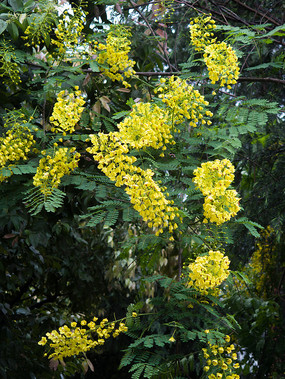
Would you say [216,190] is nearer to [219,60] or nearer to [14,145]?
[219,60]

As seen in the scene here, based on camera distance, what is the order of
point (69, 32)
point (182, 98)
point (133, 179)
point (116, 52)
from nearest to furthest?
point (133, 179) → point (182, 98) → point (116, 52) → point (69, 32)

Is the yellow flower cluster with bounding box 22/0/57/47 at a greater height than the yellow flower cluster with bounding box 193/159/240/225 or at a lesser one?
greater

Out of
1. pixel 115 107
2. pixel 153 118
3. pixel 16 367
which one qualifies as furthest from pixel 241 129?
pixel 16 367

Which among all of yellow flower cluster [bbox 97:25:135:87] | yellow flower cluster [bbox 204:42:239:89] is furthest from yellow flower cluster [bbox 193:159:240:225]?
yellow flower cluster [bbox 97:25:135:87]

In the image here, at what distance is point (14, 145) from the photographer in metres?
2.20

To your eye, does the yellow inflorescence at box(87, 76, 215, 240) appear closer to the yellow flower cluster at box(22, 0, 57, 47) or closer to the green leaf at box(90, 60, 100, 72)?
the green leaf at box(90, 60, 100, 72)

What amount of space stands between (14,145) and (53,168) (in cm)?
22

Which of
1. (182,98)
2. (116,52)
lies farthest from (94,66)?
(182,98)

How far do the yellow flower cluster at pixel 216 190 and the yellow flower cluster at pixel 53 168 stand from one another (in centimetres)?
64

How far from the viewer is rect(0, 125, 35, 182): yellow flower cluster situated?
220cm

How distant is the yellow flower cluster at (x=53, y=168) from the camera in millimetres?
2088

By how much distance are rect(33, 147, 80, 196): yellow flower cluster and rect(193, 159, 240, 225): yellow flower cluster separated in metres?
0.64

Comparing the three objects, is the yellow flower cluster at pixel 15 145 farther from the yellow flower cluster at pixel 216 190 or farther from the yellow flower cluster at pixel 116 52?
the yellow flower cluster at pixel 216 190

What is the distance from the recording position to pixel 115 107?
2.89m
